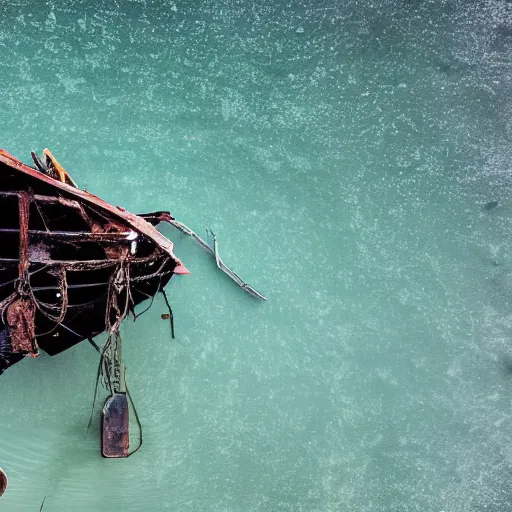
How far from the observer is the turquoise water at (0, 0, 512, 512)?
299 cm

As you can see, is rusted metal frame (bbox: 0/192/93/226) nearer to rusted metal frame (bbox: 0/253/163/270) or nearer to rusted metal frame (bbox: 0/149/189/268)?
rusted metal frame (bbox: 0/149/189/268)

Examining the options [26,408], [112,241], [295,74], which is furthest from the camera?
[295,74]

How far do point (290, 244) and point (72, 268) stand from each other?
4.06 feet

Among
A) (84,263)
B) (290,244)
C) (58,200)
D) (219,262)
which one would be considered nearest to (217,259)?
(219,262)

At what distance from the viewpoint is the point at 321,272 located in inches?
122

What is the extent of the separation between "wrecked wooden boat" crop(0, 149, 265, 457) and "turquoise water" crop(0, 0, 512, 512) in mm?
160

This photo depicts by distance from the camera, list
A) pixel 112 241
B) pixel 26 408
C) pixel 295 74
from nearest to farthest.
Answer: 1. pixel 112 241
2. pixel 26 408
3. pixel 295 74

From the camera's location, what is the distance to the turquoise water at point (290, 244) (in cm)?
299

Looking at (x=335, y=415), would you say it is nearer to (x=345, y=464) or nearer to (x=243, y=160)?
(x=345, y=464)

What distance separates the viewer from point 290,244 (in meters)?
3.09

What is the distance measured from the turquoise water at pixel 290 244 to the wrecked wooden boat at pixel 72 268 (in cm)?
16

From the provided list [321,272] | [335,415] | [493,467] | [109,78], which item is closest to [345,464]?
[335,415]

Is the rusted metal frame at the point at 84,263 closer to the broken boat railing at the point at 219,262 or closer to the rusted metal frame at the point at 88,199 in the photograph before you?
the rusted metal frame at the point at 88,199

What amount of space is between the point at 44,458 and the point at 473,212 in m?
2.81
